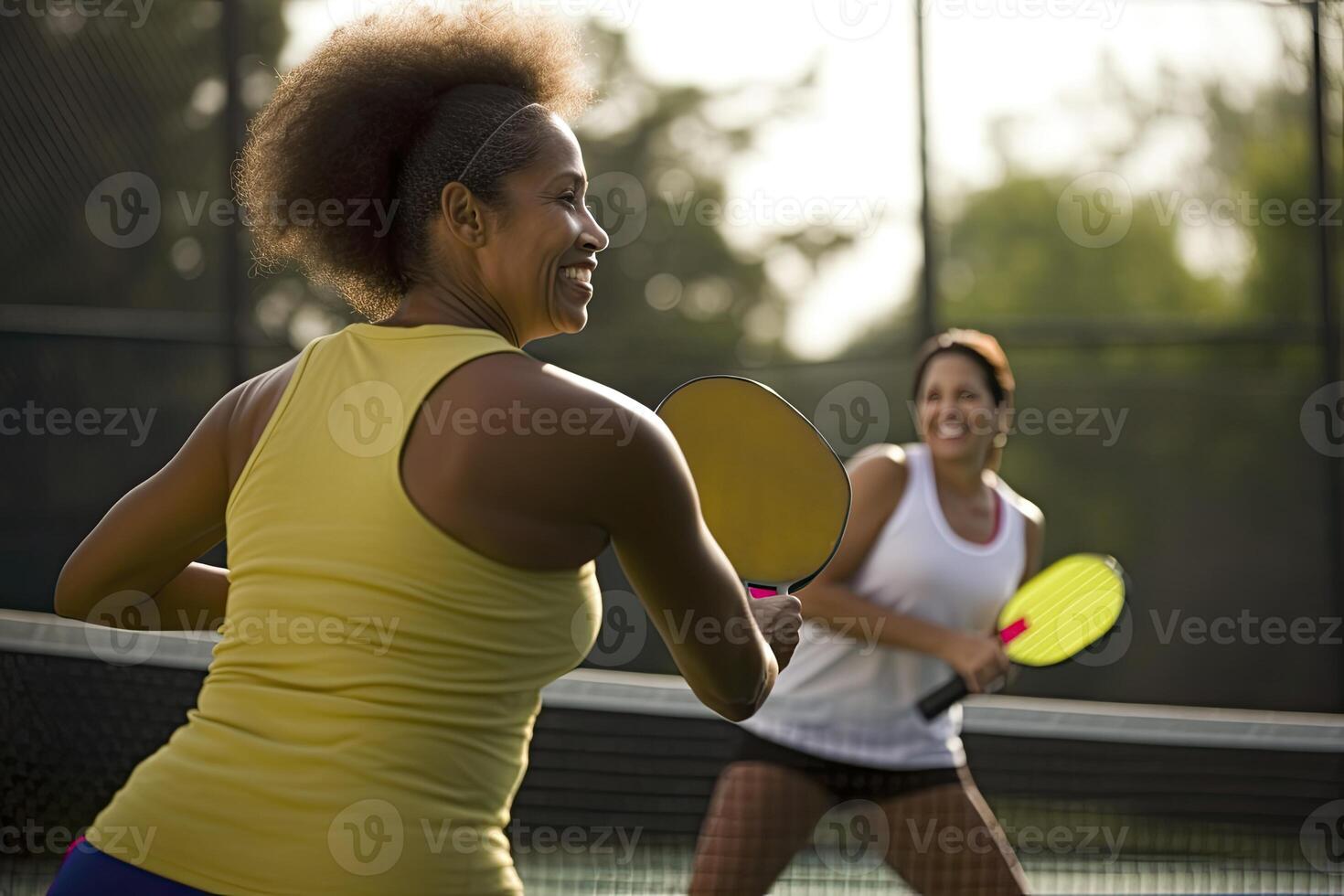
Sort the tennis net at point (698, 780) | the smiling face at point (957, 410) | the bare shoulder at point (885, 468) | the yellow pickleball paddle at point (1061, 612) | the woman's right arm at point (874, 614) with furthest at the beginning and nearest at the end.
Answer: the tennis net at point (698, 780), the yellow pickleball paddle at point (1061, 612), the smiling face at point (957, 410), the bare shoulder at point (885, 468), the woman's right arm at point (874, 614)

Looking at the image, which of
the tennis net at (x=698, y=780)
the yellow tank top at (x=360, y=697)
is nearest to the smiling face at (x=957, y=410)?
the tennis net at (x=698, y=780)

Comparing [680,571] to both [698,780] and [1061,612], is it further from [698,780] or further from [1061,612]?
[698,780]

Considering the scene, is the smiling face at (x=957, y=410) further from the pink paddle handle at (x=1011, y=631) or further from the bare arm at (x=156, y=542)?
the bare arm at (x=156, y=542)

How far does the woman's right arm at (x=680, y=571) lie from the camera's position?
1.44m

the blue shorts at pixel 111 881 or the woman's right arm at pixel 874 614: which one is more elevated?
the woman's right arm at pixel 874 614

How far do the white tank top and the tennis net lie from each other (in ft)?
0.72

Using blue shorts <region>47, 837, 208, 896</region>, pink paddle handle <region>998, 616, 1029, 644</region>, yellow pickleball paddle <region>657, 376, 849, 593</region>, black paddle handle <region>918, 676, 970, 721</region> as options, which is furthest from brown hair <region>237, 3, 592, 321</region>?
pink paddle handle <region>998, 616, 1029, 644</region>

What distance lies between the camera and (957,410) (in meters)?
3.74

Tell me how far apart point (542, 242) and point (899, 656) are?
80.2 inches

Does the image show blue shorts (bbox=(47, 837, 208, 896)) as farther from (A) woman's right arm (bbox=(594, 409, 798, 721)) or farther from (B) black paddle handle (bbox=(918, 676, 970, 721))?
(B) black paddle handle (bbox=(918, 676, 970, 721))

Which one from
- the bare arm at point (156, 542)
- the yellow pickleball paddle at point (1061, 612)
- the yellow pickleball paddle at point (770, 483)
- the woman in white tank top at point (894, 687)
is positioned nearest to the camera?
the bare arm at point (156, 542)

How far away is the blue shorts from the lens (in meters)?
1.39

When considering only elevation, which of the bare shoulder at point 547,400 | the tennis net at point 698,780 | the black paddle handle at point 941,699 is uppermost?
the bare shoulder at point 547,400

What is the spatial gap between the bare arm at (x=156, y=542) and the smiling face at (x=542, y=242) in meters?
0.30
